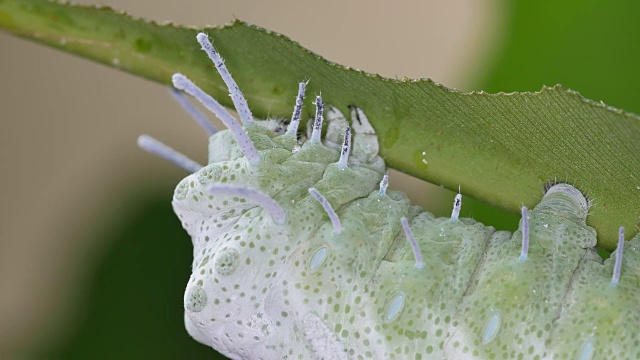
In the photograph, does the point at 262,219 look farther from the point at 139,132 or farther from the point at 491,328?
the point at 139,132

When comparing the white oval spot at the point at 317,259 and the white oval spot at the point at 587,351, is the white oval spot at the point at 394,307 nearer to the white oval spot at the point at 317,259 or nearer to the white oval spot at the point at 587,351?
Answer: the white oval spot at the point at 317,259

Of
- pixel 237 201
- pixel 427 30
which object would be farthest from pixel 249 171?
pixel 427 30

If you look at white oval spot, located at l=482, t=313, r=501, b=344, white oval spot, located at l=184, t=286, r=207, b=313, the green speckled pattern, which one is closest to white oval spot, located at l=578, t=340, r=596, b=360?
the green speckled pattern

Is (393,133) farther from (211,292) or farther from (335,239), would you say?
(211,292)

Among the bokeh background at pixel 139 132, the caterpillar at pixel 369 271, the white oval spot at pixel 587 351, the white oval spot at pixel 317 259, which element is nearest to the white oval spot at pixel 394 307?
the caterpillar at pixel 369 271

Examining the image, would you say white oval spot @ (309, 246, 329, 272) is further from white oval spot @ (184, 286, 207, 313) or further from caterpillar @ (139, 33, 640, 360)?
white oval spot @ (184, 286, 207, 313)

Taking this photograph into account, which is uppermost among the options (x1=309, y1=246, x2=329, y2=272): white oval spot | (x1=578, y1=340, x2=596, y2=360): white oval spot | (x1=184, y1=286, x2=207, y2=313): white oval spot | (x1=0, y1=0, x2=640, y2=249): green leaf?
(x1=0, y1=0, x2=640, y2=249): green leaf

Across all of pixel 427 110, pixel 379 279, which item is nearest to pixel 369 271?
pixel 379 279
